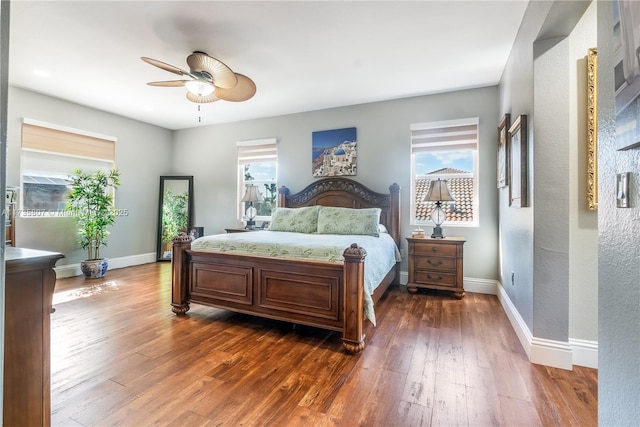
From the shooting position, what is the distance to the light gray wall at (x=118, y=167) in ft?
12.6

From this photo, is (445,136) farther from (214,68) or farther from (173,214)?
(173,214)

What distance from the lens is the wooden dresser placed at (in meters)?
1.11

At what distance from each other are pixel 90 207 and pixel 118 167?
946mm

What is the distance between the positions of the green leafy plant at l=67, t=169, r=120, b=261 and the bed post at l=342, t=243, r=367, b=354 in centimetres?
417

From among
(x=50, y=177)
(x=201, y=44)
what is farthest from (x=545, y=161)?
(x=50, y=177)

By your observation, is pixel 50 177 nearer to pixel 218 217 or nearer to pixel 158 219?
pixel 158 219

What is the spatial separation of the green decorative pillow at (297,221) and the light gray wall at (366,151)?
0.88m

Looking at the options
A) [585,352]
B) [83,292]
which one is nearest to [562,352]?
[585,352]

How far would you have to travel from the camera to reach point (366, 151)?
14.1 ft

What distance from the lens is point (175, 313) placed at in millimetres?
2916

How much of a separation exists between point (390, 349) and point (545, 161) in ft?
5.79

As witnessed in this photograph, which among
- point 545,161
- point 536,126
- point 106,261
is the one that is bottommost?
point 106,261

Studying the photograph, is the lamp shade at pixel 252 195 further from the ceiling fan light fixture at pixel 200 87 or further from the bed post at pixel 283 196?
the ceiling fan light fixture at pixel 200 87

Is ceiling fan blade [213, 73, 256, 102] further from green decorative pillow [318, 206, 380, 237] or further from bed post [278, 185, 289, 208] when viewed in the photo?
bed post [278, 185, 289, 208]
